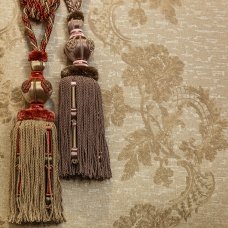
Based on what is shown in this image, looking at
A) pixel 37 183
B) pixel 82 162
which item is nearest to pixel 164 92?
pixel 82 162

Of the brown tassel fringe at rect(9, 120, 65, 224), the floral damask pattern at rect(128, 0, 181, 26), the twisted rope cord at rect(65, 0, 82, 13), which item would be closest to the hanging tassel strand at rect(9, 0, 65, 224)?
the brown tassel fringe at rect(9, 120, 65, 224)

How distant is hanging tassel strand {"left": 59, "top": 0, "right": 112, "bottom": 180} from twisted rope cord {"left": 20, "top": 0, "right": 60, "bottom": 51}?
61mm

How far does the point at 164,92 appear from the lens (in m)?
1.43

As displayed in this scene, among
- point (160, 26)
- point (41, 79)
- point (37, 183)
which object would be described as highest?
point (160, 26)

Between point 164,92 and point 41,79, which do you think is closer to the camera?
point 41,79

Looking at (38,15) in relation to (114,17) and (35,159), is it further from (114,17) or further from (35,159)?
(35,159)

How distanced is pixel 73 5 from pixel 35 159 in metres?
0.42

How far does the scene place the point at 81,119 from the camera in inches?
51.8

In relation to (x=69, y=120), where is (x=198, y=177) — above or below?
below

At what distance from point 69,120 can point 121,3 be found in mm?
366

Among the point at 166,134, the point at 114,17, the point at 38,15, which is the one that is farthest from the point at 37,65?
the point at 166,134

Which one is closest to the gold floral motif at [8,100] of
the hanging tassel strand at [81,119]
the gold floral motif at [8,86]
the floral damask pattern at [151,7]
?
the gold floral motif at [8,86]

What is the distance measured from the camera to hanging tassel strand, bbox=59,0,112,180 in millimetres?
1299

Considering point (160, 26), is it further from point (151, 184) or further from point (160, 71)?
point (151, 184)
